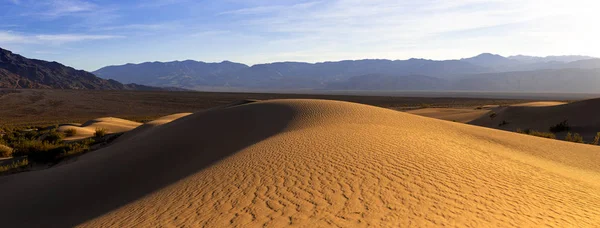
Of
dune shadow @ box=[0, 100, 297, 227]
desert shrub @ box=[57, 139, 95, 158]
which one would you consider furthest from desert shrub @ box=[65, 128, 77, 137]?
dune shadow @ box=[0, 100, 297, 227]

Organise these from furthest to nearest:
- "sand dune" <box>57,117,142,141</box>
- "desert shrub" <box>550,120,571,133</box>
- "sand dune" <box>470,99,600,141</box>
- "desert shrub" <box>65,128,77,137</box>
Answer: "sand dune" <box>57,117,142,141</box> → "desert shrub" <box>65,128,77,137</box> → "sand dune" <box>470,99,600,141</box> → "desert shrub" <box>550,120,571,133</box>

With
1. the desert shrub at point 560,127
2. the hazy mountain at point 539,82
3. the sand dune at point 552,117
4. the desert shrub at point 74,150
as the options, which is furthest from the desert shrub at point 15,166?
the hazy mountain at point 539,82

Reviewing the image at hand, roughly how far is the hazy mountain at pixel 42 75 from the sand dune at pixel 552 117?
418 feet

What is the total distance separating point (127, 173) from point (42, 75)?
5803 inches

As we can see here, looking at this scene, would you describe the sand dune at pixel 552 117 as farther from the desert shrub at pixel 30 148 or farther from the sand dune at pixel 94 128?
the sand dune at pixel 94 128

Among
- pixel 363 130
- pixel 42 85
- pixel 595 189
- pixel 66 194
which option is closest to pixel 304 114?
pixel 363 130

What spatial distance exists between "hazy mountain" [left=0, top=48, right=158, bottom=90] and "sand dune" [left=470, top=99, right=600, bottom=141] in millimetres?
127337

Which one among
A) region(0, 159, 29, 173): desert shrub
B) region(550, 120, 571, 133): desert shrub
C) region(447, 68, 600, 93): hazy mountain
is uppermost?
region(447, 68, 600, 93): hazy mountain

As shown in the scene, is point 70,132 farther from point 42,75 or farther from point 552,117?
point 42,75

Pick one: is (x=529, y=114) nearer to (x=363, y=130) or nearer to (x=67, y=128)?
(x=363, y=130)

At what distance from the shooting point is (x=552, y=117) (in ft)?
76.0

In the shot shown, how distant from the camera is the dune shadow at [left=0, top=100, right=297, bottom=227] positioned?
7.89m

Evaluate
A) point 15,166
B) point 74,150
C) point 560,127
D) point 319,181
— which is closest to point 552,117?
point 560,127

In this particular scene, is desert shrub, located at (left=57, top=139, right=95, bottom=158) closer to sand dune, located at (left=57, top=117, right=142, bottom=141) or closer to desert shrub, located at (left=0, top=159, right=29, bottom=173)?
desert shrub, located at (left=0, top=159, right=29, bottom=173)
